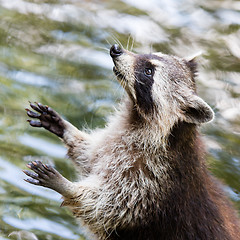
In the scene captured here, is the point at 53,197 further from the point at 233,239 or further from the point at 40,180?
the point at 233,239

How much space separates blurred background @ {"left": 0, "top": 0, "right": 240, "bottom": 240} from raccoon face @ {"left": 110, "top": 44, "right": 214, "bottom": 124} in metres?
0.78

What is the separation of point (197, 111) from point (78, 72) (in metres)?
3.70

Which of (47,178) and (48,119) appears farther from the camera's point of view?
(48,119)

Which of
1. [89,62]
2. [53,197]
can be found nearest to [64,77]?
[89,62]

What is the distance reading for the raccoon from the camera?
5285mm

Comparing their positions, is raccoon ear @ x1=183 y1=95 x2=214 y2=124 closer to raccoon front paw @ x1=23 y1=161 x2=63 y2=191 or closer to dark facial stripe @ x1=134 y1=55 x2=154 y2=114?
dark facial stripe @ x1=134 y1=55 x2=154 y2=114

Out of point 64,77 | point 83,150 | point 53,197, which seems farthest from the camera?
point 64,77

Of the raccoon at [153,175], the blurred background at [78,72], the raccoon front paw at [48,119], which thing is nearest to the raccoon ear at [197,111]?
the raccoon at [153,175]

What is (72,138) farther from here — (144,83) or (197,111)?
(197,111)

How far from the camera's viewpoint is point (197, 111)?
532 centimetres

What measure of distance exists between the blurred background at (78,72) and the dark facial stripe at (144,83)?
768 mm

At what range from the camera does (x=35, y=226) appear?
21.0ft

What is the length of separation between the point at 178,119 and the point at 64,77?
11.5 feet

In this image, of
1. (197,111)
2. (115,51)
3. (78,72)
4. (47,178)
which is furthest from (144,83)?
(78,72)
